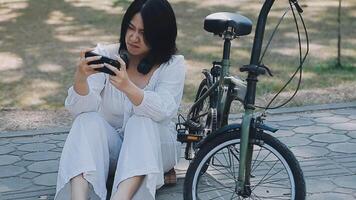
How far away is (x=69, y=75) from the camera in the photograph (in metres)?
6.73

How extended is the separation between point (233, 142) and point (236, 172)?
53 cm

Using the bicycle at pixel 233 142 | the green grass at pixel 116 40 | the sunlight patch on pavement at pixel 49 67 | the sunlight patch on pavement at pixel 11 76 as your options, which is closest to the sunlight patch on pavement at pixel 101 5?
the green grass at pixel 116 40

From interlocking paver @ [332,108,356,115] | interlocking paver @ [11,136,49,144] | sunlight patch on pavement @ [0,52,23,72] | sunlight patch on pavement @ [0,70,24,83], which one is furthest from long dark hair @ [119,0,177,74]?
sunlight patch on pavement @ [0,52,23,72]

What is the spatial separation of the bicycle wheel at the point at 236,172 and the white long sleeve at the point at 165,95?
0.34 metres

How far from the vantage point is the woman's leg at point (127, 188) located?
129 inches

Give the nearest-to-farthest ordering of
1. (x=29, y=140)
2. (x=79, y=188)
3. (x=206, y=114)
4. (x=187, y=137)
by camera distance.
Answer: (x=79, y=188)
(x=187, y=137)
(x=206, y=114)
(x=29, y=140)

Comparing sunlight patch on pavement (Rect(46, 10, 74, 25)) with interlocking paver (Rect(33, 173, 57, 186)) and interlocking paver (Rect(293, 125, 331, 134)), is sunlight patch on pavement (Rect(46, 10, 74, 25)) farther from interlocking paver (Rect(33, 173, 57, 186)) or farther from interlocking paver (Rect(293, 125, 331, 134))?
interlocking paver (Rect(33, 173, 57, 186))

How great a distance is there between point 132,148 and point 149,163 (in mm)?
114

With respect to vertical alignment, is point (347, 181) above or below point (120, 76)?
below

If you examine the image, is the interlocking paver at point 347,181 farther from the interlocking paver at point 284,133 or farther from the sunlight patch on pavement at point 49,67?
the sunlight patch on pavement at point 49,67

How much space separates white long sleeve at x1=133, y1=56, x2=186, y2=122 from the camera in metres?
3.35

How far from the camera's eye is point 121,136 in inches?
144

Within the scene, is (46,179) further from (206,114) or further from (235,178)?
(235,178)

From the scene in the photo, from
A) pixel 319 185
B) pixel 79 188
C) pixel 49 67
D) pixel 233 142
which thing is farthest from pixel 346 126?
A: pixel 49 67
